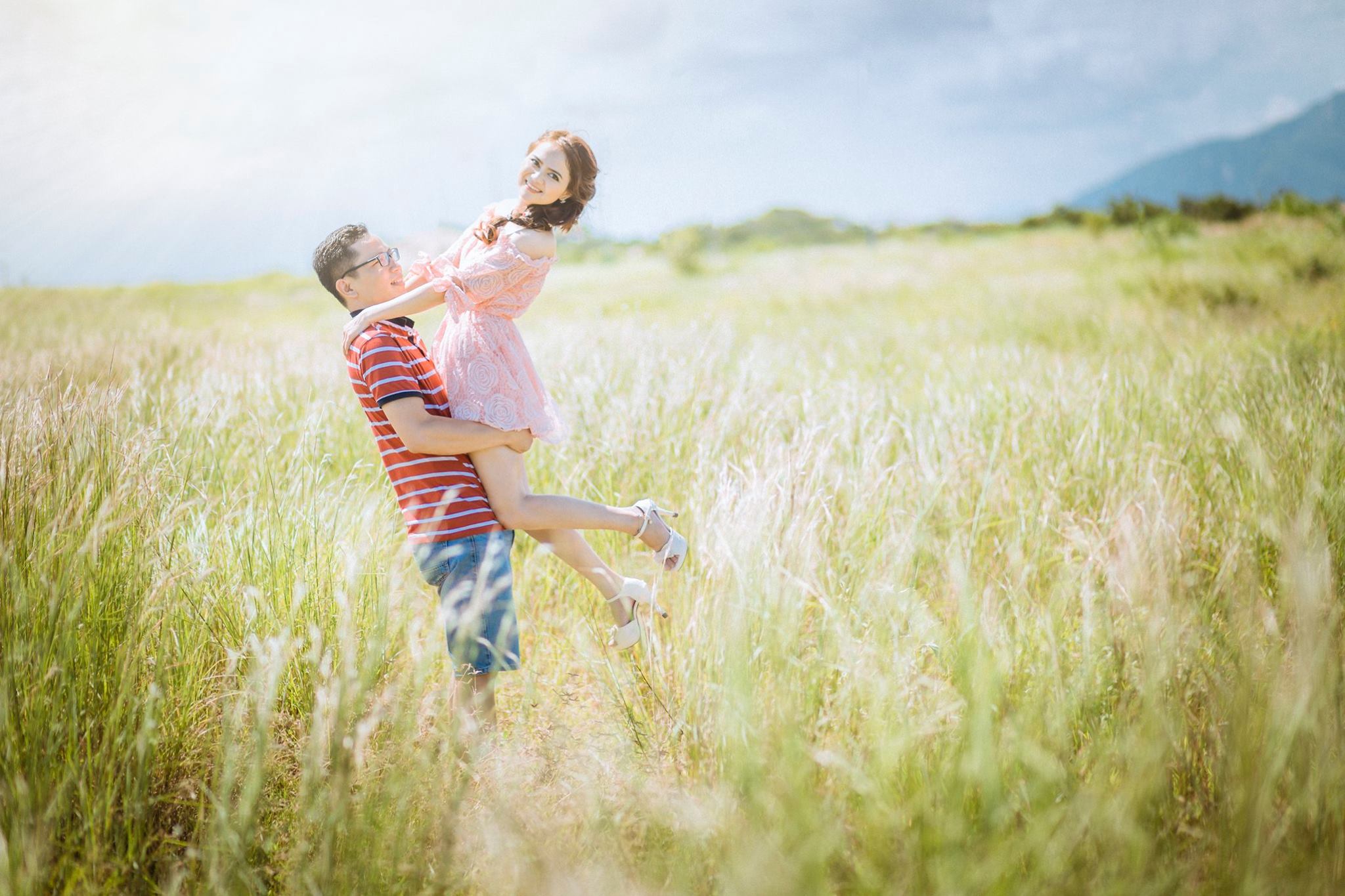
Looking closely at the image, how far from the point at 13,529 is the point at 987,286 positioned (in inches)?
529

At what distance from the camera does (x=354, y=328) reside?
1919mm

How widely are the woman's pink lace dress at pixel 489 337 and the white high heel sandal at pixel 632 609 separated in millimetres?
523

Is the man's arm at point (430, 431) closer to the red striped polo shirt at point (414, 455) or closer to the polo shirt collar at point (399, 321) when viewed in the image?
the red striped polo shirt at point (414, 455)

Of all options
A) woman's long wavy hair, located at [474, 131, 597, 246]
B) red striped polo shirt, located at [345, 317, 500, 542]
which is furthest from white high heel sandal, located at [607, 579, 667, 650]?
woman's long wavy hair, located at [474, 131, 597, 246]

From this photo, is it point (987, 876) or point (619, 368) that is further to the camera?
point (619, 368)

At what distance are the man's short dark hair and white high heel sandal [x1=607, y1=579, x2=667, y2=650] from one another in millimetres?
1165

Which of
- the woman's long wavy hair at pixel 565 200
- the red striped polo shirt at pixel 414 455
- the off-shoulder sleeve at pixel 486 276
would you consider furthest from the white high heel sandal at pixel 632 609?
the woman's long wavy hair at pixel 565 200

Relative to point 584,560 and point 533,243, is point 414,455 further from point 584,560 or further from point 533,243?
point 533,243

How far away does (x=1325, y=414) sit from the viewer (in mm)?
3031

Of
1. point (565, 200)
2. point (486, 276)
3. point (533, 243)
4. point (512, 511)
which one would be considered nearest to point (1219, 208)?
point (565, 200)

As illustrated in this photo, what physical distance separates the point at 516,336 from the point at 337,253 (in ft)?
1.80

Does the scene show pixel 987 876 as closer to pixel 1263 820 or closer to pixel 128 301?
pixel 1263 820

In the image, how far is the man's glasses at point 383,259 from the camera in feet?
6.70

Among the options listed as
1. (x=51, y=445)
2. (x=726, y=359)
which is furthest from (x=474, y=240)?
(x=726, y=359)
